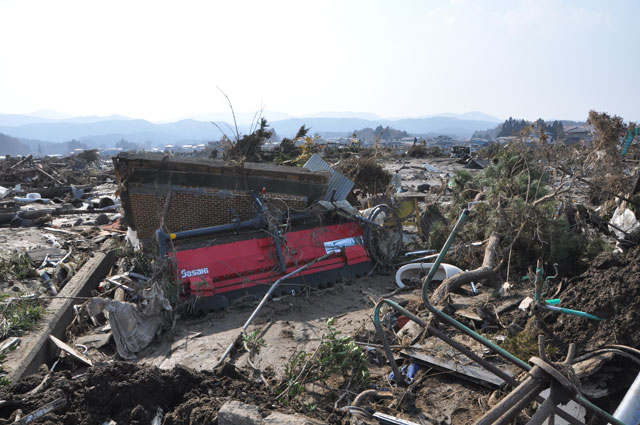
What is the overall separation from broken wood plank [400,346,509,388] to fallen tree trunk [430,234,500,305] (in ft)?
2.10

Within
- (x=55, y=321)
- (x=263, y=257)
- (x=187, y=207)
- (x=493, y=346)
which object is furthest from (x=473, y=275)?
(x=55, y=321)

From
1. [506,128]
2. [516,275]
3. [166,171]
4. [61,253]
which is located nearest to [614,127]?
[516,275]

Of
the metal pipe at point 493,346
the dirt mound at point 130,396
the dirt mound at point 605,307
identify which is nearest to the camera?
the metal pipe at point 493,346

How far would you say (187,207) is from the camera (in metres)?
8.05

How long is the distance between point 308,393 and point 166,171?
5236 millimetres

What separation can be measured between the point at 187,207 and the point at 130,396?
4.85m

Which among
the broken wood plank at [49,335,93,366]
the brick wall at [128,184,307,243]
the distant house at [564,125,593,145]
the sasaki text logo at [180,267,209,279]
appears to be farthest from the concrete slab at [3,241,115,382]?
the distant house at [564,125,593,145]

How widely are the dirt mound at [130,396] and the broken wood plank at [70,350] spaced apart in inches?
54.5

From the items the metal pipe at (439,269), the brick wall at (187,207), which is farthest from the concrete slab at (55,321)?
the metal pipe at (439,269)

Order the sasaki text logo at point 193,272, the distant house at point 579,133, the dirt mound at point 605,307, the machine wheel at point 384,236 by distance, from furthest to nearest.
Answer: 1. the distant house at point 579,133
2. the machine wheel at point 384,236
3. the sasaki text logo at point 193,272
4. the dirt mound at point 605,307

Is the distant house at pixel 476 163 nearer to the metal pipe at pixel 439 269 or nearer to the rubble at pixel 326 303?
the rubble at pixel 326 303

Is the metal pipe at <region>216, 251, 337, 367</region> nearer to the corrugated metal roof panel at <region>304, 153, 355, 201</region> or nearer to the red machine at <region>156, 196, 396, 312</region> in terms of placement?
the red machine at <region>156, 196, 396, 312</region>

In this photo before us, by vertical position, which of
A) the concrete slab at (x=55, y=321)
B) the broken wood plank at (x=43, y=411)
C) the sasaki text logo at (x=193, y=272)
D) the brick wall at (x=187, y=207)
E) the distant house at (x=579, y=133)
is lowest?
the concrete slab at (x=55, y=321)

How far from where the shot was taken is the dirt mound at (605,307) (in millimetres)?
4133
